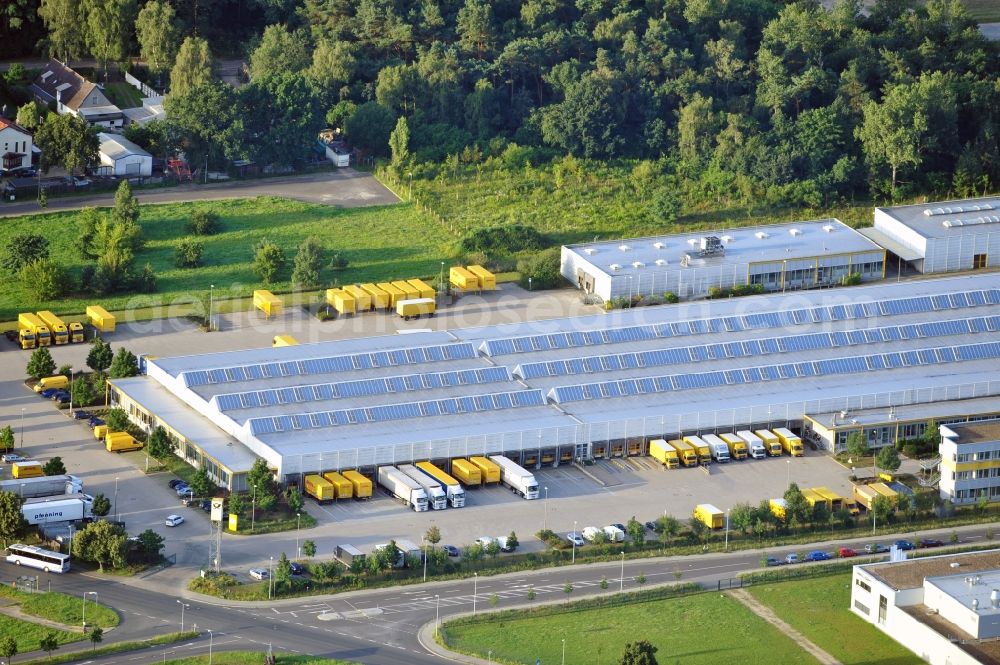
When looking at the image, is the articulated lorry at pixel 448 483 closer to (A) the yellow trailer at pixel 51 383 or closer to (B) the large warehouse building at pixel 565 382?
(B) the large warehouse building at pixel 565 382

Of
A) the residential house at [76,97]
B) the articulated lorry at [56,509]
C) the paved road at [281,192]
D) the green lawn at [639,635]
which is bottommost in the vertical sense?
the green lawn at [639,635]

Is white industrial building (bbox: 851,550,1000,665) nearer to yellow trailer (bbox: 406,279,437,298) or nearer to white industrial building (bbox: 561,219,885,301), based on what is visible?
white industrial building (bbox: 561,219,885,301)

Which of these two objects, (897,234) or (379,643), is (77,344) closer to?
(379,643)

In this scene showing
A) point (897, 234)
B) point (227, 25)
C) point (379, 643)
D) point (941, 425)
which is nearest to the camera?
point (379, 643)

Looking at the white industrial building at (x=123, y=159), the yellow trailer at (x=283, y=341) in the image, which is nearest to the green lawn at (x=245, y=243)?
the white industrial building at (x=123, y=159)

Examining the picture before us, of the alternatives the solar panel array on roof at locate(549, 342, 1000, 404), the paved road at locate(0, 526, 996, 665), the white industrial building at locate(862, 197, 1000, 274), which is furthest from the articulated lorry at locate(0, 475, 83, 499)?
the white industrial building at locate(862, 197, 1000, 274)

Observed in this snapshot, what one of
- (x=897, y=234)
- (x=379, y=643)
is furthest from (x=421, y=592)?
(x=897, y=234)
